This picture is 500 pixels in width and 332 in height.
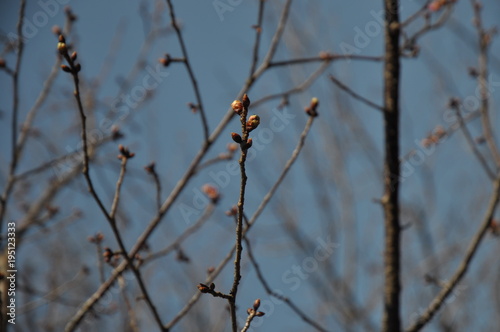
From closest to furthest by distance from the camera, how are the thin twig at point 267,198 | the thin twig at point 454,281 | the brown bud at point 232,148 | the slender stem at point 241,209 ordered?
the slender stem at point 241,209
the thin twig at point 267,198
the thin twig at point 454,281
the brown bud at point 232,148

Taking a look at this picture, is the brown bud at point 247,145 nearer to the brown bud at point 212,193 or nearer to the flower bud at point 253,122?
the flower bud at point 253,122

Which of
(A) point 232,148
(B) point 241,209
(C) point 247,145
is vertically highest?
(A) point 232,148

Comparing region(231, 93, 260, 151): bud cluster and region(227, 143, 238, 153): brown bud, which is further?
region(227, 143, 238, 153): brown bud

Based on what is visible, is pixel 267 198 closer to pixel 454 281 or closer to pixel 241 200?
pixel 241 200

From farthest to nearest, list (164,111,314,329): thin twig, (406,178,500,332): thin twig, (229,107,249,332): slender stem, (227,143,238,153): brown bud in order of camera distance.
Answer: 1. (227,143,238,153): brown bud
2. (406,178,500,332): thin twig
3. (164,111,314,329): thin twig
4. (229,107,249,332): slender stem


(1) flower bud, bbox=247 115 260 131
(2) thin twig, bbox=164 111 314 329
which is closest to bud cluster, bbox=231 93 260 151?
(1) flower bud, bbox=247 115 260 131

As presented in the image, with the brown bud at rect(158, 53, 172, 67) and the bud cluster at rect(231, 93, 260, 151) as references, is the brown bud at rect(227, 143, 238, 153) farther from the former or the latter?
the bud cluster at rect(231, 93, 260, 151)

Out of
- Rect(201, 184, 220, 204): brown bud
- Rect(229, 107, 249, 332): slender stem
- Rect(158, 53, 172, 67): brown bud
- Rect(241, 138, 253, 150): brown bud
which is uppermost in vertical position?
Rect(158, 53, 172, 67): brown bud

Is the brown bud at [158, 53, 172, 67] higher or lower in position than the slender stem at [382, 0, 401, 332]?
higher

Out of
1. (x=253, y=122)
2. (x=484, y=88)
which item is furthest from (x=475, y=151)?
(x=253, y=122)

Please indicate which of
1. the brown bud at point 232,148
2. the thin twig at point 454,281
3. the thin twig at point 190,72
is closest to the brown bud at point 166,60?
the thin twig at point 190,72

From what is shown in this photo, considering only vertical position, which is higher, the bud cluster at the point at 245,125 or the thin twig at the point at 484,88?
the thin twig at the point at 484,88

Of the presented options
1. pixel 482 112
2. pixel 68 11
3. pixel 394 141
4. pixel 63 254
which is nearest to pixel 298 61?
pixel 394 141

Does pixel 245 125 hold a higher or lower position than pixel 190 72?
lower
